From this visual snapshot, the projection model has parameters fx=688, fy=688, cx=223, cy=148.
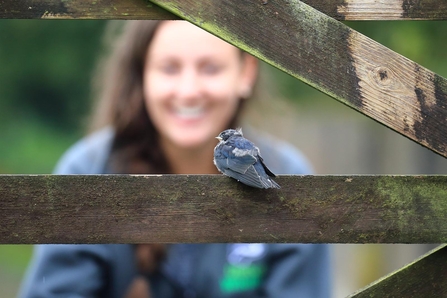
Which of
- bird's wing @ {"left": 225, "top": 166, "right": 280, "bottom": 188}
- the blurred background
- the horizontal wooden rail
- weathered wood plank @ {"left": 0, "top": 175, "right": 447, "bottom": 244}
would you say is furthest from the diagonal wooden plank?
the blurred background

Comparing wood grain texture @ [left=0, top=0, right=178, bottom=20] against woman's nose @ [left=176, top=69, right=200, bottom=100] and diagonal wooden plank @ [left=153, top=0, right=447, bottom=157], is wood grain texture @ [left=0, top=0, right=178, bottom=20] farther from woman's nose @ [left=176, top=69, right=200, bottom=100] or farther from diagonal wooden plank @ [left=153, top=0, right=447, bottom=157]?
woman's nose @ [left=176, top=69, right=200, bottom=100]

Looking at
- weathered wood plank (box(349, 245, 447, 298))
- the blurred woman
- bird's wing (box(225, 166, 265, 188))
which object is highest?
bird's wing (box(225, 166, 265, 188))

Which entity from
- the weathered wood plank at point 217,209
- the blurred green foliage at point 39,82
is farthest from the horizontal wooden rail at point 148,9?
the blurred green foliage at point 39,82

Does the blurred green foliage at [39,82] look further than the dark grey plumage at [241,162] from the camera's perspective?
Yes

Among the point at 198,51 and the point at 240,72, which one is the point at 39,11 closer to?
the point at 198,51

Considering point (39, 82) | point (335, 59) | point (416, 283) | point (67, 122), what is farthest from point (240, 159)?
point (67, 122)

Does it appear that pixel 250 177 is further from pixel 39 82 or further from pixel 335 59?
pixel 39 82

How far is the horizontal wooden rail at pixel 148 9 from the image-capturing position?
172 centimetres

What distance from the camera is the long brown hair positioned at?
3676mm

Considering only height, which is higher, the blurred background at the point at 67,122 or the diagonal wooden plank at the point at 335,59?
the diagonal wooden plank at the point at 335,59

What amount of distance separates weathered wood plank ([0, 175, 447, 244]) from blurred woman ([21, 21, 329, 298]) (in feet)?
5.78

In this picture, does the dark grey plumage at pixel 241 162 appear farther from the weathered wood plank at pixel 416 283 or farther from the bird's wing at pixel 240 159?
the weathered wood plank at pixel 416 283

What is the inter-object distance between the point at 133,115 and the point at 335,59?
86.3 inches

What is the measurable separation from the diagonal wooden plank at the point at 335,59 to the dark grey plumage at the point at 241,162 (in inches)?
10.7
